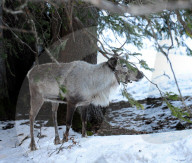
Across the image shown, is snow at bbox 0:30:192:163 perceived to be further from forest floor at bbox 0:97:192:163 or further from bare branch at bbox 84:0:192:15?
bare branch at bbox 84:0:192:15

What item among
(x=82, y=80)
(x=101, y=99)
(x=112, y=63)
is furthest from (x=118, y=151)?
(x=112, y=63)

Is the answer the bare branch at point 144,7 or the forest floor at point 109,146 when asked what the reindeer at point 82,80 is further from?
the bare branch at point 144,7

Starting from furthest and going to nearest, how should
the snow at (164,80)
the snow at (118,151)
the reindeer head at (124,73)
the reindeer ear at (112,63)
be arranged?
the snow at (164,80) → the reindeer head at (124,73) → the reindeer ear at (112,63) → the snow at (118,151)

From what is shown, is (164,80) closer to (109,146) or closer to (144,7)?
(109,146)

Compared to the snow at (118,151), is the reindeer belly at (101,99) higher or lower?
higher

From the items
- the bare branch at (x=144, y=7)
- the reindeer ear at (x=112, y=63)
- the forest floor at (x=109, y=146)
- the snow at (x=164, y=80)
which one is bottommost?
the forest floor at (x=109, y=146)

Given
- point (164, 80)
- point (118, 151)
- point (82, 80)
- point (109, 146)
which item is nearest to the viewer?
point (118, 151)

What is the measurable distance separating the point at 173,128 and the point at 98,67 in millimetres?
2316

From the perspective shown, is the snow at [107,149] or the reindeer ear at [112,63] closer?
the snow at [107,149]

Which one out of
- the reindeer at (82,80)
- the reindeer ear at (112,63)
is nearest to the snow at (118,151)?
the reindeer at (82,80)

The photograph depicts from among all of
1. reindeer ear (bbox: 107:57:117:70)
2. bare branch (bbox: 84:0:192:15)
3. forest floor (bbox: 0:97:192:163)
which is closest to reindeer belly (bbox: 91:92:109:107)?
reindeer ear (bbox: 107:57:117:70)

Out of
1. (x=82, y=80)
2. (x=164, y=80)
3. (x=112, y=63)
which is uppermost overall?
(x=112, y=63)

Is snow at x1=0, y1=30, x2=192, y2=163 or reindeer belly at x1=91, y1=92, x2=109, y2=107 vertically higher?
reindeer belly at x1=91, y1=92, x2=109, y2=107

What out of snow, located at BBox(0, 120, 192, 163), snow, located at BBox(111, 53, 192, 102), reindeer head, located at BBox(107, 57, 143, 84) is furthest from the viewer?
snow, located at BBox(111, 53, 192, 102)
